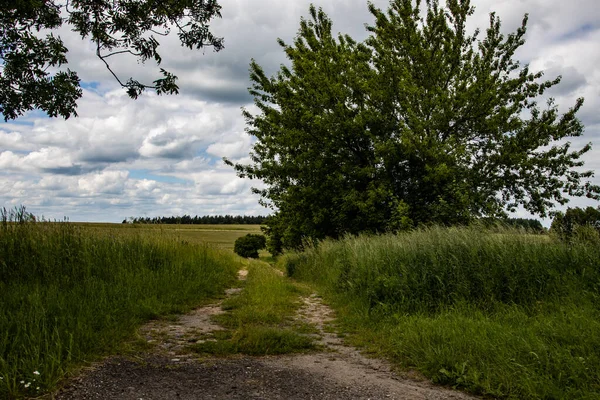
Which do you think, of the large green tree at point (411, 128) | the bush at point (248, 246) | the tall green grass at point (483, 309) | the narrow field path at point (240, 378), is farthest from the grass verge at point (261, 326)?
the bush at point (248, 246)

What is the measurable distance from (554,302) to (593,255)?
5.35 feet

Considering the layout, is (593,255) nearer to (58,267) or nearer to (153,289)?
(153,289)

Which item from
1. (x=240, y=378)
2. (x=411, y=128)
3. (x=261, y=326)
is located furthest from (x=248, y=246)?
(x=240, y=378)

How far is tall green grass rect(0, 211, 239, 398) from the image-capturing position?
437 centimetres

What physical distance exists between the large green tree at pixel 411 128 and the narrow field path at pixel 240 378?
12.4m

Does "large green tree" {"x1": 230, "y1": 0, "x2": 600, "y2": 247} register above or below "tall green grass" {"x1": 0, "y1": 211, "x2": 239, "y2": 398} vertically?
above

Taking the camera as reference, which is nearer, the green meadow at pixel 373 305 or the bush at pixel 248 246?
the green meadow at pixel 373 305

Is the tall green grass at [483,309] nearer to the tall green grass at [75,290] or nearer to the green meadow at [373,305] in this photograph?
the green meadow at [373,305]

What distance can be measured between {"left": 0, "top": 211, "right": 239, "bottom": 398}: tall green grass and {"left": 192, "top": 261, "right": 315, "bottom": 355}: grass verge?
120 centimetres

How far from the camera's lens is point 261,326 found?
265 inches

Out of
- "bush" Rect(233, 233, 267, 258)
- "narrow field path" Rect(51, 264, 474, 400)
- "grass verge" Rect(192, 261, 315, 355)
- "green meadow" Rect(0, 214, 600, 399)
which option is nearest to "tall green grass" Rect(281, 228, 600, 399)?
"green meadow" Rect(0, 214, 600, 399)

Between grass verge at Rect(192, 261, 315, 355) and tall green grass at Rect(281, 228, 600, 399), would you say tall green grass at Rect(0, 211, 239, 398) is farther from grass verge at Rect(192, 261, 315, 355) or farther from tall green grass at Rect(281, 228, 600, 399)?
tall green grass at Rect(281, 228, 600, 399)

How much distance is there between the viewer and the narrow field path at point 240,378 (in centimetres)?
396

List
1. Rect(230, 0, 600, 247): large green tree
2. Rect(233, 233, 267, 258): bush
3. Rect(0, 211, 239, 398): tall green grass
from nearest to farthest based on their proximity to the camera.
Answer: Rect(0, 211, 239, 398): tall green grass, Rect(230, 0, 600, 247): large green tree, Rect(233, 233, 267, 258): bush
